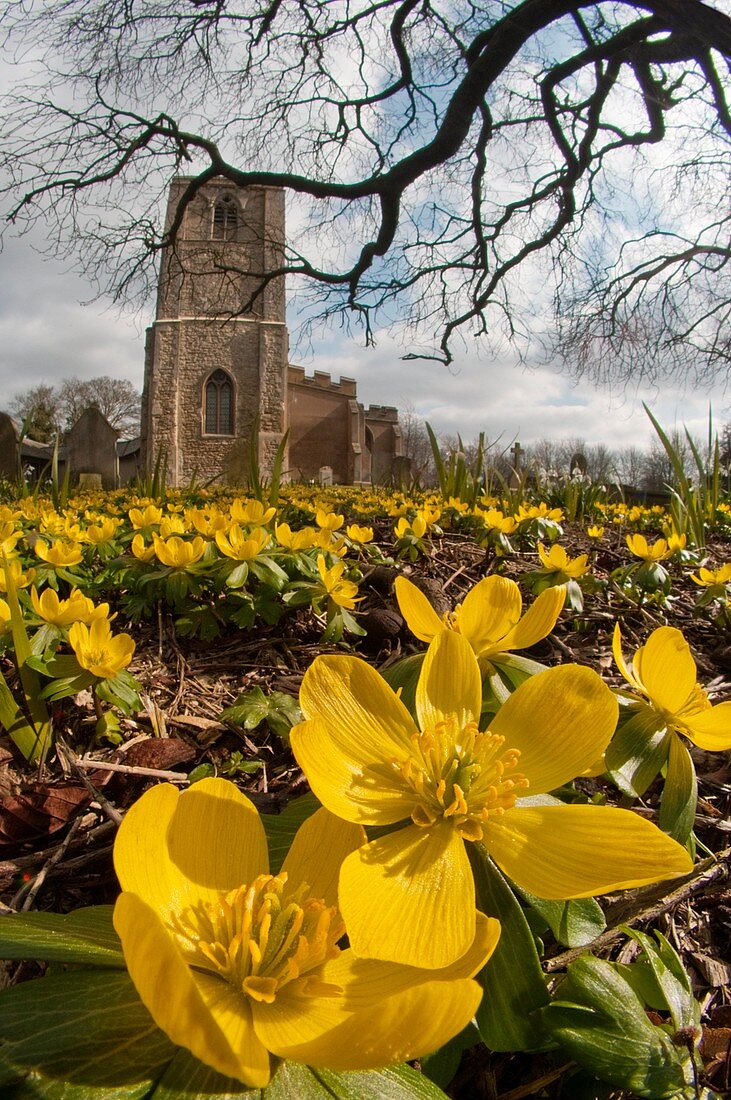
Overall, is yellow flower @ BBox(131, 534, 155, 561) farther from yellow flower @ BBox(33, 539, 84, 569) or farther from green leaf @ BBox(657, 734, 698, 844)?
green leaf @ BBox(657, 734, 698, 844)

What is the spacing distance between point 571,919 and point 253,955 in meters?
0.36

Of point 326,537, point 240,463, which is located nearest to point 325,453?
point 240,463

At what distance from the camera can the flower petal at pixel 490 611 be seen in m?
0.80

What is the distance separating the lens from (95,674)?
43.1 inches

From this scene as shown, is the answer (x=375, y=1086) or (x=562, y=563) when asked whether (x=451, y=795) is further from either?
(x=562, y=563)

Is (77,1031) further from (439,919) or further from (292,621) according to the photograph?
(292,621)

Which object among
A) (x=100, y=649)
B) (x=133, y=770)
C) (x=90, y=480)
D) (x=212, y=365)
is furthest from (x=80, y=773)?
(x=212, y=365)

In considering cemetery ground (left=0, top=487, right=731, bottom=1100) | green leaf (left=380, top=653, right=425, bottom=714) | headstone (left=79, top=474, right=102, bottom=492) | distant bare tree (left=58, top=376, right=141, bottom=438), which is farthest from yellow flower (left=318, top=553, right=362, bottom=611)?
distant bare tree (left=58, top=376, right=141, bottom=438)

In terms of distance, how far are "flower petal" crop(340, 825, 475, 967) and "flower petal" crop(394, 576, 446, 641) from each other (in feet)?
1.00

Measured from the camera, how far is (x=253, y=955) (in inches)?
17.0

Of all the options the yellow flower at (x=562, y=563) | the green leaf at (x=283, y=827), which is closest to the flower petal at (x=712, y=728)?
the green leaf at (x=283, y=827)

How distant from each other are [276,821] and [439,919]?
9.5 inches

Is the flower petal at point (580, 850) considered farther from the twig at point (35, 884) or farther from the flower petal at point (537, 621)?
the twig at point (35, 884)

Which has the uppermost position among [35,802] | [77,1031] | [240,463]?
[240,463]
